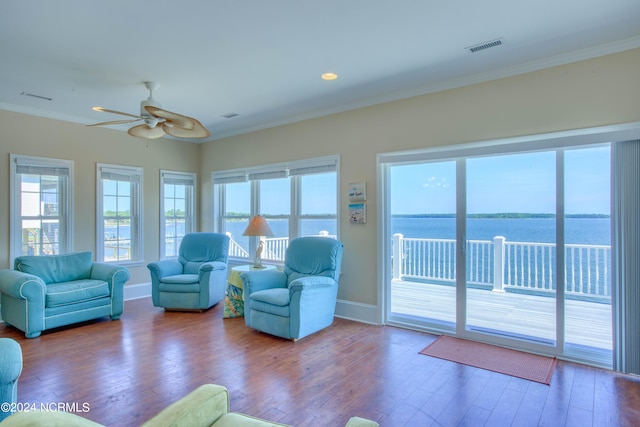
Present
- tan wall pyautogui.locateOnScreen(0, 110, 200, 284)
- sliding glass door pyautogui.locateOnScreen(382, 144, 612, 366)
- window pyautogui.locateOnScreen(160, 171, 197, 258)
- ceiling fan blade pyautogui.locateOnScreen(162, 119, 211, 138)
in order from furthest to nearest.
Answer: window pyautogui.locateOnScreen(160, 171, 197, 258) → tan wall pyautogui.locateOnScreen(0, 110, 200, 284) → ceiling fan blade pyautogui.locateOnScreen(162, 119, 211, 138) → sliding glass door pyautogui.locateOnScreen(382, 144, 612, 366)

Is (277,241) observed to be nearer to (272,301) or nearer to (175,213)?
(272,301)

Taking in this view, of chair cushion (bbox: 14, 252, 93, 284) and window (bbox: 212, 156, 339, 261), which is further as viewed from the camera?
window (bbox: 212, 156, 339, 261)

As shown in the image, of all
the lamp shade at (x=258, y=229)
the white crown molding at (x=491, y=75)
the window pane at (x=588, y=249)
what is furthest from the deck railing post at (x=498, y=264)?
the lamp shade at (x=258, y=229)

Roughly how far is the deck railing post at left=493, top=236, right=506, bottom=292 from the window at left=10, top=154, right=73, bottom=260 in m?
5.59

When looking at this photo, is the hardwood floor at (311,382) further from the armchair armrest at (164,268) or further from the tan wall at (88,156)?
the tan wall at (88,156)

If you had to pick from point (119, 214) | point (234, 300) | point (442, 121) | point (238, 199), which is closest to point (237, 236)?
point (238, 199)

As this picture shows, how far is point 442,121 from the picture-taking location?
12.7ft

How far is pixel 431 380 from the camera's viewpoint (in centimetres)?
282

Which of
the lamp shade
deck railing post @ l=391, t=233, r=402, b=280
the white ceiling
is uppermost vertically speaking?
the white ceiling

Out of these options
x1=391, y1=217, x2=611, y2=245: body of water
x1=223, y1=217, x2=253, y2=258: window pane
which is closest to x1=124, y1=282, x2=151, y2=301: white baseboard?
x1=223, y1=217, x2=253, y2=258: window pane

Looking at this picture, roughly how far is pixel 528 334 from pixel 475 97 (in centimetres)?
245

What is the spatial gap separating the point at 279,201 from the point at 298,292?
7.03 ft

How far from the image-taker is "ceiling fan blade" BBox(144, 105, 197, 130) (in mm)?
3164

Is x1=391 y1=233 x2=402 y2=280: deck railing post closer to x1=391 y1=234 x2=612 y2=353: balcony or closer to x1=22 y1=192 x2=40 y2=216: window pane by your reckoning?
x1=391 y1=234 x2=612 y2=353: balcony
